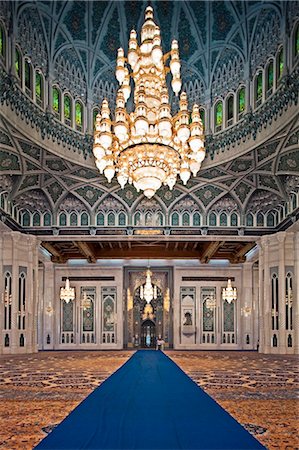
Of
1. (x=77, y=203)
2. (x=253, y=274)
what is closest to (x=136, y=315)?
(x=253, y=274)

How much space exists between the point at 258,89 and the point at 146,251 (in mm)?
8841

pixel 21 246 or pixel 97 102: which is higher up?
pixel 97 102

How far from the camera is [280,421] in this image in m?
4.09

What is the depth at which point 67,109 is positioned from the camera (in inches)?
558

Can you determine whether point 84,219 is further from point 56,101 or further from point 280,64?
point 280,64

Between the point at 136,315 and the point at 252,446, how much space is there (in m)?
19.7

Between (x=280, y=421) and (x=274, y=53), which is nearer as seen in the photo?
(x=280, y=421)

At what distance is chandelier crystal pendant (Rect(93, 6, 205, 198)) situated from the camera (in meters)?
8.29

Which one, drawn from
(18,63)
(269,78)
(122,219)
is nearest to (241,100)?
(269,78)

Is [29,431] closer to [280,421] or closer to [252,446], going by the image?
[252,446]

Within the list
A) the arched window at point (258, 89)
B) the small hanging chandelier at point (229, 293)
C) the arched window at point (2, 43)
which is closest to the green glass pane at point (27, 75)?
the arched window at point (2, 43)

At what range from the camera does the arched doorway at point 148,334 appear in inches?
898

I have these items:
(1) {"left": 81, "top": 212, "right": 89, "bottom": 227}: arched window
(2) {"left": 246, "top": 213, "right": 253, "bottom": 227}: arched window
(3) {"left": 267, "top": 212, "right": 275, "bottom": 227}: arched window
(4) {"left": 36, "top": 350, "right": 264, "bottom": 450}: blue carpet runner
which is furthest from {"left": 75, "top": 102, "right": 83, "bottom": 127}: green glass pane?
(4) {"left": 36, "top": 350, "right": 264, "bottom": 450}: blue carpet runner

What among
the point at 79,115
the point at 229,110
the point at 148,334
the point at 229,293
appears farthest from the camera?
the point at 148,334
